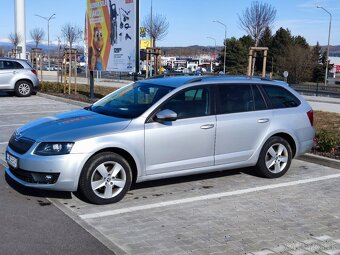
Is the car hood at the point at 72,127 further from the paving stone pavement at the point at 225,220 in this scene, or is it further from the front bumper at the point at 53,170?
the paving stone pavement at the point at 225,220

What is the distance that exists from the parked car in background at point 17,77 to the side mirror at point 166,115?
1460cm

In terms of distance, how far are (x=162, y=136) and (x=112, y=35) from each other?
428 inches

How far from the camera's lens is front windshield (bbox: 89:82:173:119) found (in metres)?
6.00

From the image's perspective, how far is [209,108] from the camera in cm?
632

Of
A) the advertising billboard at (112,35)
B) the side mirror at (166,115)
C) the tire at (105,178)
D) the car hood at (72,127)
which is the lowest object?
the tire at (105,178)

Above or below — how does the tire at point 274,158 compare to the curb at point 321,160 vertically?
above

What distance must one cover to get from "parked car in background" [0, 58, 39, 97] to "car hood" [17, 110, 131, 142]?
44.8 feet

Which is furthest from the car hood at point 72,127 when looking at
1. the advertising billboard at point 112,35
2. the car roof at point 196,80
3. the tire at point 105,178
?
the advertising billboard at point 112,35

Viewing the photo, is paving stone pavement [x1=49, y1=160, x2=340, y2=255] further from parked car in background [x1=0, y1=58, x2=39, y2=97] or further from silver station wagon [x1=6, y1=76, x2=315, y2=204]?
parked car in background [x1=0, y1=58, x2=39, y2=97]

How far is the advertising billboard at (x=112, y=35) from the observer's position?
14.8 metres

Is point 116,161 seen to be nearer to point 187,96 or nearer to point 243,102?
point 187,96

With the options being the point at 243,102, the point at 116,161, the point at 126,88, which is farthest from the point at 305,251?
the point at 126,88

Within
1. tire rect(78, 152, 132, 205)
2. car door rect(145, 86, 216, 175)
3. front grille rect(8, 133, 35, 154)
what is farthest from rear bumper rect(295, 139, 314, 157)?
front grille rect(8, 133, 35, 154)

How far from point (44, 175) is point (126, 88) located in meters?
2.21
